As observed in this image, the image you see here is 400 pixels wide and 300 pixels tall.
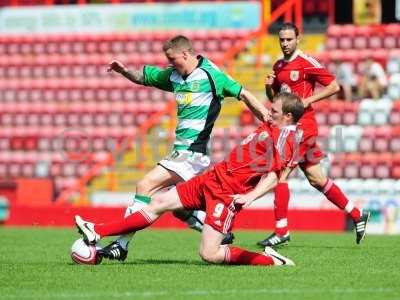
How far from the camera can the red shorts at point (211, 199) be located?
28.5 feet

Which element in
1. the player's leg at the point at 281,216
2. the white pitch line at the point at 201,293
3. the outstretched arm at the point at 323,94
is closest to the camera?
the white pitch line at the point at 201,293

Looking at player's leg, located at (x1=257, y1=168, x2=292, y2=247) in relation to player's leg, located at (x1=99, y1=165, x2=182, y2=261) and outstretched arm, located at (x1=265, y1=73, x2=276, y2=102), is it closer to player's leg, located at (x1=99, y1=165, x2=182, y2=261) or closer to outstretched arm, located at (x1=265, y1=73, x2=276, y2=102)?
outstretched arm, located at (x1=265, y1=73, x2=276, y2=102)

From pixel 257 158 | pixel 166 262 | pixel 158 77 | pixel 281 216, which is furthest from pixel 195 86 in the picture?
pixel 281 216

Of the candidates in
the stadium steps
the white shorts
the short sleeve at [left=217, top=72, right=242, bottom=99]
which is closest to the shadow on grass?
the white shorts

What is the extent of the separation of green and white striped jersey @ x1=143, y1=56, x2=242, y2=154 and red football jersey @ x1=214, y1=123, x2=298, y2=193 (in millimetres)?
737

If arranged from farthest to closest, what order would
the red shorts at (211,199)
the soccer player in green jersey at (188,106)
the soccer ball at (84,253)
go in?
the soccer player in green jersey at (188,106) → the soccer ball at (84,253) → the red shorts at (211,199)

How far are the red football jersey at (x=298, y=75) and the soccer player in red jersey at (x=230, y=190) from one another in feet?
7.87

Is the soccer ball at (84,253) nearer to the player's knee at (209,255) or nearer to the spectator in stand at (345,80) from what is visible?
the player's knee at (209,255)

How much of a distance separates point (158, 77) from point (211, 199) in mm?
1450

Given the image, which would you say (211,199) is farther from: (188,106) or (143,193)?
(188,106)

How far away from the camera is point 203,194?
29.0ft

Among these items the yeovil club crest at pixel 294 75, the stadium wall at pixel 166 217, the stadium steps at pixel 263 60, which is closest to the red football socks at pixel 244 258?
the yeovil club crest at pixel 294 75

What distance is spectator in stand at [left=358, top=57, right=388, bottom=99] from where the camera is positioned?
18.9m

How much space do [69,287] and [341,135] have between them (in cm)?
1123
